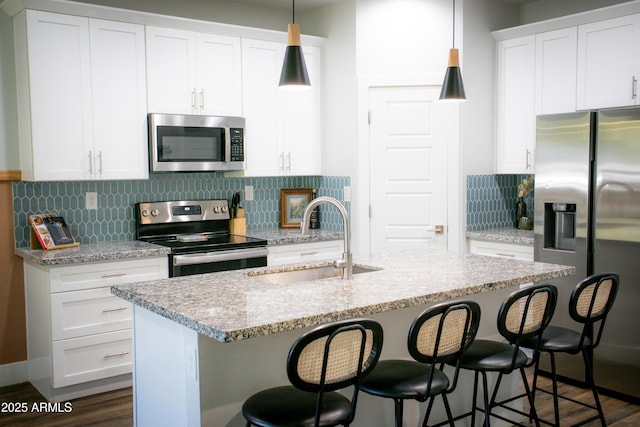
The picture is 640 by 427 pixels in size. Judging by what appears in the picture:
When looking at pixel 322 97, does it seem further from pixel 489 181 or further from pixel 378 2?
pixel 489 181

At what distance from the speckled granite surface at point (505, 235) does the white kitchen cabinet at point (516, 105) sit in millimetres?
460

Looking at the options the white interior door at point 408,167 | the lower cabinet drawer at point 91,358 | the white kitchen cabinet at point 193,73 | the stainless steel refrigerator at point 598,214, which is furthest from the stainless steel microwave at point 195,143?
the stainless steel refrigerator at point 598,214

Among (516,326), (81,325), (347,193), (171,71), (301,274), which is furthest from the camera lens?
(347,193)

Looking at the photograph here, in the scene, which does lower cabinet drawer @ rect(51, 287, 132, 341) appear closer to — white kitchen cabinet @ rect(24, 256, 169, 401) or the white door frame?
white kitchen cabinet @ rect(24, 256, 169, 401)

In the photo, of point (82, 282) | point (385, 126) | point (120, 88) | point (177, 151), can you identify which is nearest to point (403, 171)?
point (385, 126)

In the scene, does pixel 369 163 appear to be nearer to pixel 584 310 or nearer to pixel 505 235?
pixel 505 235

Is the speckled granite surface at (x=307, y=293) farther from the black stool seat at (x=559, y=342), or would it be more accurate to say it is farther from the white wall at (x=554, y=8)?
the white wall at (x=554, y=8)

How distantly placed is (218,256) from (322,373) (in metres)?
2.36

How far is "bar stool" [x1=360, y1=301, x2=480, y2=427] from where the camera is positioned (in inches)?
92.6

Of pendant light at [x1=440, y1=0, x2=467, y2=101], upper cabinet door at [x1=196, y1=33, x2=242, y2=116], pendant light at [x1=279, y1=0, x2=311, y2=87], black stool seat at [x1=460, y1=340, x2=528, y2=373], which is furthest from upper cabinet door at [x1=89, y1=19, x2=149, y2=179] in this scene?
black stool seat at [x1=460, y1=340, x2=528, y2=373]

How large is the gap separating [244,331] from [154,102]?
272cm

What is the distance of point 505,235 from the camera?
4.70 metres

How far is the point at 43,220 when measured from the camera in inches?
164

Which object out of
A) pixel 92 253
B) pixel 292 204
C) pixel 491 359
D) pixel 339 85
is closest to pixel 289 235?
pixel 292 204
